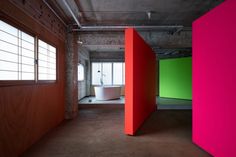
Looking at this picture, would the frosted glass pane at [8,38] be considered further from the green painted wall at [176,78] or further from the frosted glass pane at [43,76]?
the green painted wall at [176,78]

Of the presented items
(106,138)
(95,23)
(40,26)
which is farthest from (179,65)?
(40,26)

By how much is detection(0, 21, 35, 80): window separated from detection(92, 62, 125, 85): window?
6.98 m

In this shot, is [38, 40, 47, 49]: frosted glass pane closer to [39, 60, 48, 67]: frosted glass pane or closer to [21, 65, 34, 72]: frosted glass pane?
[39, 60, 48, 67]: frosted glass pane

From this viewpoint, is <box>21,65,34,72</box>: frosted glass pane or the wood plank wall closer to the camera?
the wood plank wall

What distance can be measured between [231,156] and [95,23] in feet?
15.5

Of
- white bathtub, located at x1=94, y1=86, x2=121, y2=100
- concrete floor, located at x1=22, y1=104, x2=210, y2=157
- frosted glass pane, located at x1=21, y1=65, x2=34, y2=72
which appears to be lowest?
concrete floor, located at x1=22, y1=104, x2=210, y2=157

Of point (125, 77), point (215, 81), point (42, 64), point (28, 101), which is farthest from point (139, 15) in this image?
point (28, 101)

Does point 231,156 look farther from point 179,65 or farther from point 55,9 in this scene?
point 179,65

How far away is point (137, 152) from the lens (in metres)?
2.60

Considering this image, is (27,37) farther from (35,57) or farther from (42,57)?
(42,57)

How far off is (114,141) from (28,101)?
6.10ft

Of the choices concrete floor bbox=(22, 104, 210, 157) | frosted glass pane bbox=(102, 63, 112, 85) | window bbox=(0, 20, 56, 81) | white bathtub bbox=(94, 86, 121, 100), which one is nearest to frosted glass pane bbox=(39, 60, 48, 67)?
window bbox=(0, 20, 56, 81)

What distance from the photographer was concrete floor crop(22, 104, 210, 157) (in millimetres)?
2570

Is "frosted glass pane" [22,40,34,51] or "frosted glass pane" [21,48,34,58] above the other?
"frosted glass pane" [22,40,34,51]
